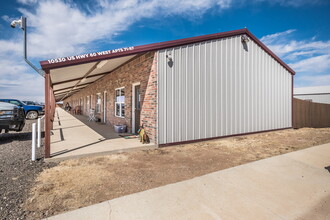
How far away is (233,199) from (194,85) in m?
4.44

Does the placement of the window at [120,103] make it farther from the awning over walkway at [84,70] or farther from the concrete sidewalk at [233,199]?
the concrete sidewalk at [233,199]

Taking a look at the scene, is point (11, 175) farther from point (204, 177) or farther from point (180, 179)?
point (204, 177)

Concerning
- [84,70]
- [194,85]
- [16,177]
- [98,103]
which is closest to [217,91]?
[194,85]

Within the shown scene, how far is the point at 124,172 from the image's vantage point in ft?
12.4

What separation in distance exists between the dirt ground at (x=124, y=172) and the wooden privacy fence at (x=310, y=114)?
5760mm

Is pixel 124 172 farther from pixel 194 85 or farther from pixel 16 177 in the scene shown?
pixel 194 85

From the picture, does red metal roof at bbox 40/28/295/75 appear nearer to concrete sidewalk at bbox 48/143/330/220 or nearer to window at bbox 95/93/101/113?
concrete sidewalk at bbox 48/143/330/220

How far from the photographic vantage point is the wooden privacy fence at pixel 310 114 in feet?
34.7

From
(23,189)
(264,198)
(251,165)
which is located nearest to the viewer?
(264,198)

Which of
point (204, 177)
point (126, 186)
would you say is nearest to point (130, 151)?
point (126, 186)

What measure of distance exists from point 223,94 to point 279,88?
4579 mm

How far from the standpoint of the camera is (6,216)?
89.1 inches


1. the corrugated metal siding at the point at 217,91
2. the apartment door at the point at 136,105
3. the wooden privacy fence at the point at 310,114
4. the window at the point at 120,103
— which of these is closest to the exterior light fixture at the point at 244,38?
the corrugated metal siding at the point at 217,91

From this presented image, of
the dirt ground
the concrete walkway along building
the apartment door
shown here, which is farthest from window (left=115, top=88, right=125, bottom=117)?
the dirt ground
